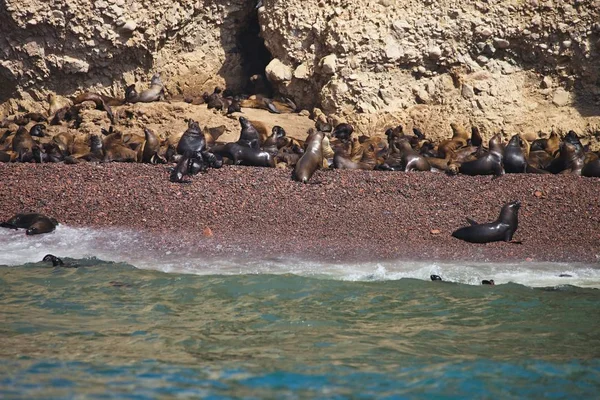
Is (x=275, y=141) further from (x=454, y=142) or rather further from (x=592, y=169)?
(x=592, y=169)

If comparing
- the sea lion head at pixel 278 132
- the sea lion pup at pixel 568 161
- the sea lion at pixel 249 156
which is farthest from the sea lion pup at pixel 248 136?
the sea lion pup at pixel 568 161

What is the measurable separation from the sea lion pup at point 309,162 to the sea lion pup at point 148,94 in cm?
496

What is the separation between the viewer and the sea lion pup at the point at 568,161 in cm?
1329

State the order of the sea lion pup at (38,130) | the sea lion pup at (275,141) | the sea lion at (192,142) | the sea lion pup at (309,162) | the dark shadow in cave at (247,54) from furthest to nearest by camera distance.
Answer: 1. the dark shadow in cave at (247,54)
2. the sea lion pup at (38,130)
3. the sea lion pup at (275,141)
4. the sea lion at (192,142)
5. the sea lion pup at (309,162)

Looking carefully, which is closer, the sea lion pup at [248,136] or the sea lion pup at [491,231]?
the sea lion pup at [491,231]

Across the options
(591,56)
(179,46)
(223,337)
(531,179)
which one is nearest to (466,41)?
(591,56)

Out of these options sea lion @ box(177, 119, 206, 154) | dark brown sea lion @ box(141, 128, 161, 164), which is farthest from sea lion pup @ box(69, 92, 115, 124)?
sea lion @ box(177, 119, 206, 154)

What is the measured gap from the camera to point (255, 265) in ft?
32.2

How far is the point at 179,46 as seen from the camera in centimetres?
1809

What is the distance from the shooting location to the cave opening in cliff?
1856cm

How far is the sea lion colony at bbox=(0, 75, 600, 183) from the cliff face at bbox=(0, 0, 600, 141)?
2.13ft

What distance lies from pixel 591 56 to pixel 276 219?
7.98 meters

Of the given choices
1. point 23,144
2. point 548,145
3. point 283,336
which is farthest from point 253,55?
point 283,336

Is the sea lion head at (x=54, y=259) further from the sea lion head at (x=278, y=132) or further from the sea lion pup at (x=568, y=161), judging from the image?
the sea lion pup at (x=568, y=161)
